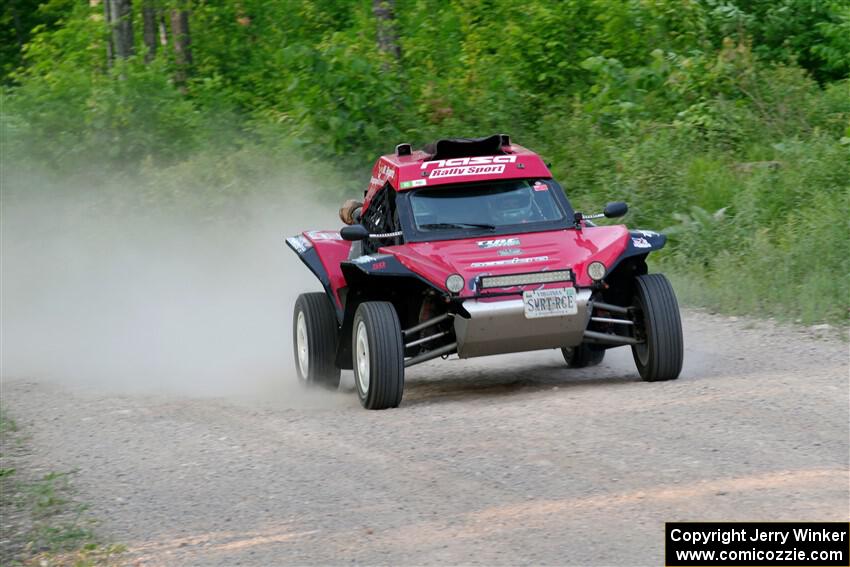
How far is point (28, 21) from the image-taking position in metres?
36.1

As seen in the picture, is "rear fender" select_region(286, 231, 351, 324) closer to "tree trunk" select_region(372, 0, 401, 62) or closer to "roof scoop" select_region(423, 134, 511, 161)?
"roof scoop" select_region(423, 134, 511, 161)

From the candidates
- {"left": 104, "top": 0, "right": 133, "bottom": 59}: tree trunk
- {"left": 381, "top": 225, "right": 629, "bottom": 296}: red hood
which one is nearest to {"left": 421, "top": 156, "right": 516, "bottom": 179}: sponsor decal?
{"left": 381, "top": 225, "right": 629, "bottom": 296}: red hood

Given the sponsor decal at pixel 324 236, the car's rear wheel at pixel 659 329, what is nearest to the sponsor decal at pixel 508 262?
the car's rear wheel at pixel 659 329

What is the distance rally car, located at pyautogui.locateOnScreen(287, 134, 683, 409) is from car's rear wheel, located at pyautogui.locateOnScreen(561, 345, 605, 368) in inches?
0.6

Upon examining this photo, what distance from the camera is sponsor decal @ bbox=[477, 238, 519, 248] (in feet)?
33.6

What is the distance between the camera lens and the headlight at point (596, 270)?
9789 mm

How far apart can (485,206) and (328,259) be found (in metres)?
1.46

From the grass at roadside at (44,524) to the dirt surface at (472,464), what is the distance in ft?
0.46

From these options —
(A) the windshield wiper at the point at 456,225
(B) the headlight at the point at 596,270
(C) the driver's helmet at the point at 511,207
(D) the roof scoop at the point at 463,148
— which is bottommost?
(B) the headlight at the point at 596,270

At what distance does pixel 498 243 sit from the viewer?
10.3 meters

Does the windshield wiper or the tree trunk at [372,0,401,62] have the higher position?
the tree trunk at [372,0,401,62]

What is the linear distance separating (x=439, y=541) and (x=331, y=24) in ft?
86.3

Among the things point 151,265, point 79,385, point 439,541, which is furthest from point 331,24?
point 439,541

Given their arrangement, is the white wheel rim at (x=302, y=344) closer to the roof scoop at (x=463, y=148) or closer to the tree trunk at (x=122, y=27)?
the roof scoop at (x=463, y=148)
